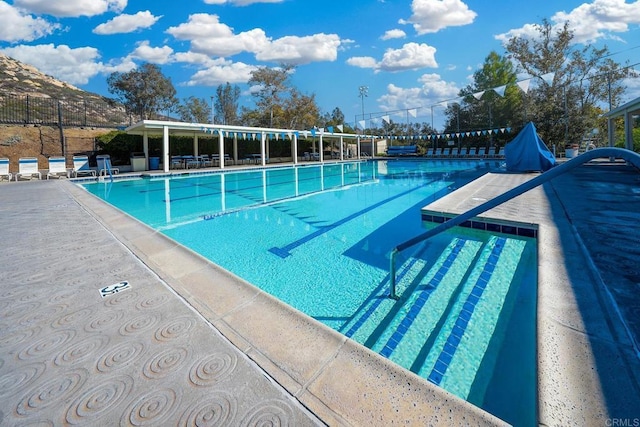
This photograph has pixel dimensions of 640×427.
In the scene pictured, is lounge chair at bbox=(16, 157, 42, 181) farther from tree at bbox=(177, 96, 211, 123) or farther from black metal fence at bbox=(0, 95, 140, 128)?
tree at bbox=(177, 96, 211, 123)

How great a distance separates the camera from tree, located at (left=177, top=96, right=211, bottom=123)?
31.5m

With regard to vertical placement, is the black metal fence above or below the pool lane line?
above

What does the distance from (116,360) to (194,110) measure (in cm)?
3449

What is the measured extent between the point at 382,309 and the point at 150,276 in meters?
2.02

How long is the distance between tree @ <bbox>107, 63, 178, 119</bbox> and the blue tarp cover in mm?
27796

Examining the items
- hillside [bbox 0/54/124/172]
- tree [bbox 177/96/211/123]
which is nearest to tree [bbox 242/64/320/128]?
tree [bbox 177/96/211/123]

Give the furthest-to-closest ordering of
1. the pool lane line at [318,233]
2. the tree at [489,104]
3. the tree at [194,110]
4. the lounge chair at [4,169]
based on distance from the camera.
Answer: the tree at [194,110]
the tree at [489,104]
the lounge chair at [4,169]
the pool lane line at [318,233]

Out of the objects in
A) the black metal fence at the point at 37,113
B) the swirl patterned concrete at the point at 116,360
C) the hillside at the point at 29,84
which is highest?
the hillside at the point at 29,84

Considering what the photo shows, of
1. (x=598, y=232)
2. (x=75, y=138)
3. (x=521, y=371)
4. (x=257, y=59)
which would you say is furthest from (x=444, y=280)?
(x=257, y=59)

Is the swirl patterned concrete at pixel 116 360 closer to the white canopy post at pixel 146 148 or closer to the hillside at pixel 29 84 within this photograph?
the white canopy post at pixel 146 148

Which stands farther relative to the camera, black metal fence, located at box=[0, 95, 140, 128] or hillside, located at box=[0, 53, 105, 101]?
hillside, located at box=[0, 53, 105, 101]

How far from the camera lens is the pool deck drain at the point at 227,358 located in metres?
1.27

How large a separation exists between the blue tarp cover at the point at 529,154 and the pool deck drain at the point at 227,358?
8409 mm

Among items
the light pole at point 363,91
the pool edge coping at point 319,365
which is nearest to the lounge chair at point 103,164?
the pool edge coping at point 319,365
